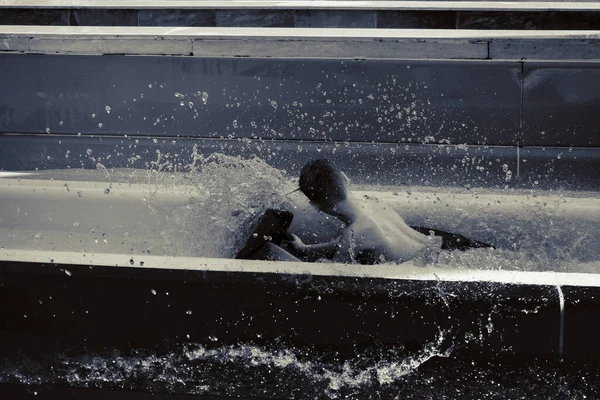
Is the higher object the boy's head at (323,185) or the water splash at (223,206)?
the boy's head at (323,185)

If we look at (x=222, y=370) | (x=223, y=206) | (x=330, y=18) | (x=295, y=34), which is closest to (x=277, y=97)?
(x=295, y=34)

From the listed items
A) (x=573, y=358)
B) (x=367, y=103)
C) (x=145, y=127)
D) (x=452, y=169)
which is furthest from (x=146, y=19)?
(x=573, y=358)

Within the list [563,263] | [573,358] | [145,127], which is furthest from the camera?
[145,127]

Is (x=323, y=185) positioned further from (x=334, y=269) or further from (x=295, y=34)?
(x=295, y=34)

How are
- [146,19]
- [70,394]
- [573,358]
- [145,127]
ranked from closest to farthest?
1. [573,358]
2. [70,394]
3. [145,127]
4. [146,19]

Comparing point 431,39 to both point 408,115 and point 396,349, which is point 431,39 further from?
point 396,349

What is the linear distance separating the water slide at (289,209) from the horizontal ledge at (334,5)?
0.91 m

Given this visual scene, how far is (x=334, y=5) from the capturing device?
544 centimetres

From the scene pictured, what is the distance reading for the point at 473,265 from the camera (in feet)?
6.53

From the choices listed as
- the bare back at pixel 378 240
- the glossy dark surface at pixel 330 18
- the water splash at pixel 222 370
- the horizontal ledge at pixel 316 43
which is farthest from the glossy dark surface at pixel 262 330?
the glossy dark surface at pixel 330 18

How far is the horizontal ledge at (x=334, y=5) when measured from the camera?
527cm

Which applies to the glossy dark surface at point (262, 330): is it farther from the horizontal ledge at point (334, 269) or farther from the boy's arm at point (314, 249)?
the boy's arm at point (314, 249)

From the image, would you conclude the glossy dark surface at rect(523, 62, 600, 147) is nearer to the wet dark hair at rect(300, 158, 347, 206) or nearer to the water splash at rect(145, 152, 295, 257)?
the water splash at rect(145, 152, 295, 257)

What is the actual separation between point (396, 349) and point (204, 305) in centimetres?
38
